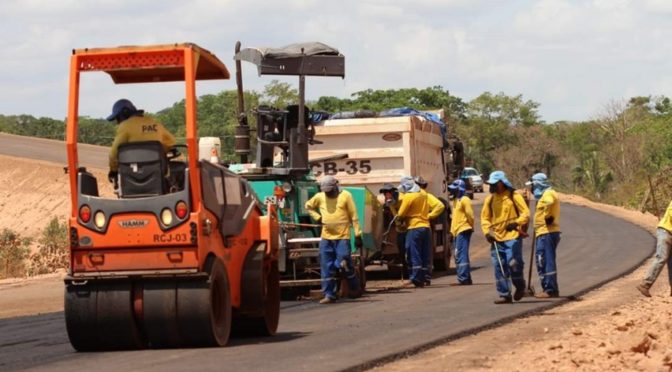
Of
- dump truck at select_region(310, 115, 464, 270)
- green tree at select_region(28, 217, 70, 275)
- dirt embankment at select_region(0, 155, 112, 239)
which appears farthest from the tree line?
dump truck at select_region(310, 115, 464, 270)

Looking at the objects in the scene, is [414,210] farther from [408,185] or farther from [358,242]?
[358,242]

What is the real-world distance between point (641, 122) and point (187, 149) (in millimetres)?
83726

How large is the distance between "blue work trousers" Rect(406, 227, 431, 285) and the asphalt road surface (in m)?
0.32

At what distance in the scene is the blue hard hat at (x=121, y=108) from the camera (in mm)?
13375

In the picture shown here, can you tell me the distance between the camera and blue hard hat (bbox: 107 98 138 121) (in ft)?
43.9

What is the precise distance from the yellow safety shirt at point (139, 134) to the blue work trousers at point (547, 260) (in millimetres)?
8125

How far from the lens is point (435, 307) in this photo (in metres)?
18.6

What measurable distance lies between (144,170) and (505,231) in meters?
7.65

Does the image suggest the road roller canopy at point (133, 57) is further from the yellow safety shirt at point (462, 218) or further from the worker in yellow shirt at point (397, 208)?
the yellow safety shirt at point (462, 218)

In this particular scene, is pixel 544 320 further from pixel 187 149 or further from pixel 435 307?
pixel 187 149

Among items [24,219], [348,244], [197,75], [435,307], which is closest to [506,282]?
[435,307]

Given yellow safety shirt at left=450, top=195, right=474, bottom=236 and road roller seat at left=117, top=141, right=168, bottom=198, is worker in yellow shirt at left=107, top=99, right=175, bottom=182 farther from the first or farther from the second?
yellow safety shirt at left=450, top=195, right=474, bottom=236

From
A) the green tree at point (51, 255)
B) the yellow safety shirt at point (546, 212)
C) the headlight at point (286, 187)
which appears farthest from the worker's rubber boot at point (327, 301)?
the green tree at point (51, 255)

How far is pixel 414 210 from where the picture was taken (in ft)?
77.4
